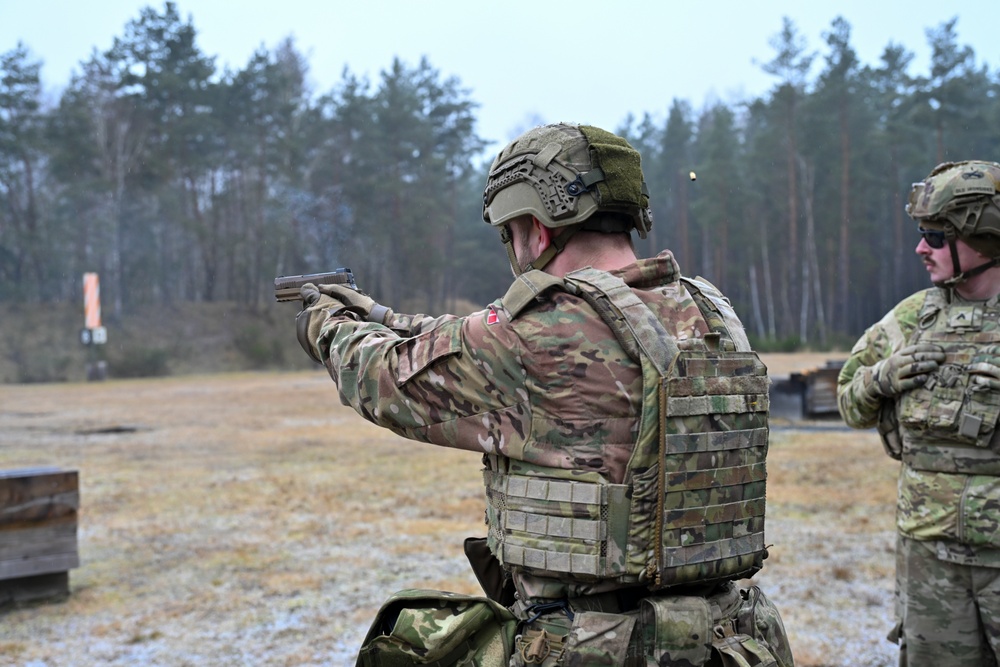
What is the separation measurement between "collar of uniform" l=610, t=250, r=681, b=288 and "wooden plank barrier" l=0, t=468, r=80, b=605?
216 inches

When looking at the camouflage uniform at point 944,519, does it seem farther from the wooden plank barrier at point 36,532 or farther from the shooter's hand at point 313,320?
the wooden plank barrier at point 36,532

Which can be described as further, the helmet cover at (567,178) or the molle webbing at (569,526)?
the helmet cover at (567,178)

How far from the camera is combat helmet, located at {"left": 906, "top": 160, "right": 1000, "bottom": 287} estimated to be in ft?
12.6

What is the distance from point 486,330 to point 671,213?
4513cm

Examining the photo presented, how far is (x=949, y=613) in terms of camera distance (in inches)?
148

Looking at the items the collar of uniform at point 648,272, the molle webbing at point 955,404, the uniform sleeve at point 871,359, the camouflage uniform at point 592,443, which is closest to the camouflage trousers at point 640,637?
the camouflage uniform at point 592,443

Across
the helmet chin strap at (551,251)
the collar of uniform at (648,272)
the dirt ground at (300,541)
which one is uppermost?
the helmet chin strap at (551,251)

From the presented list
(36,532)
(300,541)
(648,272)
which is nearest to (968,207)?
(648,272)

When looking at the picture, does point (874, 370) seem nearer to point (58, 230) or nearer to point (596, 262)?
point (596, 262)

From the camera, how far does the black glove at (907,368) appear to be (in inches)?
154

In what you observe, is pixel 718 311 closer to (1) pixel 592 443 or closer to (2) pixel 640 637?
(1) pixel 592 443

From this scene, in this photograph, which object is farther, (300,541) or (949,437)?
(300,541)

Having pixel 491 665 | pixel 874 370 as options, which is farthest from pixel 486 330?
pixel 874 370

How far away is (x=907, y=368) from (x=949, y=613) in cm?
101
